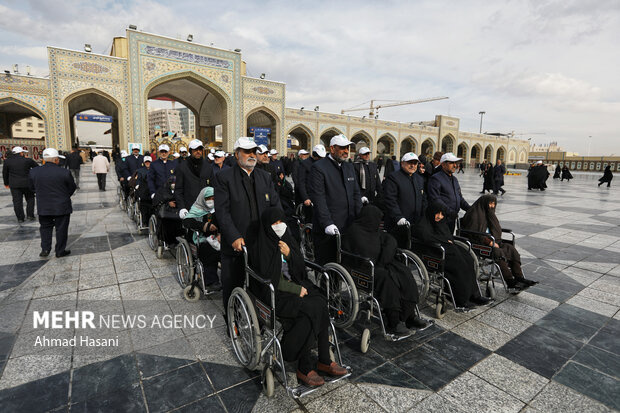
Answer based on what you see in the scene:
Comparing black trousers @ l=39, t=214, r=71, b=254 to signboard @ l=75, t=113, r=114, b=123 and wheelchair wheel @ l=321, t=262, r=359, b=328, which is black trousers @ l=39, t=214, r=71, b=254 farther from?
signboard @ l=75, t=113, r=114, b=123

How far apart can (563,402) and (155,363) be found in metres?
2.63

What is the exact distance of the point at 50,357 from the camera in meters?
2.38

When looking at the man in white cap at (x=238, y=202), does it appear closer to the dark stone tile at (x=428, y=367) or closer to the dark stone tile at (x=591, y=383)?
the dark stone tile at (x=428, y=367)

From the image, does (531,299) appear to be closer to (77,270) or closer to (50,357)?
(50,357)

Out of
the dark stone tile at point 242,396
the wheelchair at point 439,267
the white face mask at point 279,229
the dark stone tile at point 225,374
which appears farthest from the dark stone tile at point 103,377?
the wheelchair at point 439,267

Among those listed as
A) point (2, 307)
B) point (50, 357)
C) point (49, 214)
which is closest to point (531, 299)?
point (50, 357)

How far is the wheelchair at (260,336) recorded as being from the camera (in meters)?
2.01

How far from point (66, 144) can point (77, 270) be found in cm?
1891

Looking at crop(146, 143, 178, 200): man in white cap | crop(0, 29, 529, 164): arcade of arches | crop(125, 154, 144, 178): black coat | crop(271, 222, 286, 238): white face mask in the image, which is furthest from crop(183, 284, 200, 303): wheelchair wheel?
crop(0, 29, 529, 164): arcade of arches

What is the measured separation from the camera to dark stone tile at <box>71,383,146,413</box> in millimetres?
1900

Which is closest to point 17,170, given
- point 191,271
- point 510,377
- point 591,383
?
point 191,271

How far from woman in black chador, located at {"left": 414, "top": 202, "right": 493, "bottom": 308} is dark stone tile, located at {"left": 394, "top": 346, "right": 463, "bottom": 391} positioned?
31.4 inches

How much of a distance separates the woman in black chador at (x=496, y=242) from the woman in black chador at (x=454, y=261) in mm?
468

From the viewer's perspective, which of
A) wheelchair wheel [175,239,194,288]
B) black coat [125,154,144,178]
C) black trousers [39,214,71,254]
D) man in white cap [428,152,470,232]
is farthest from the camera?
black coat [125,154,144,178]
